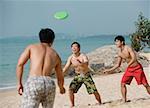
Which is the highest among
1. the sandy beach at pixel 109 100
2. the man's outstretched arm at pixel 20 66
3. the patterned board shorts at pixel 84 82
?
the man's outstretched arm at pixel 20 66

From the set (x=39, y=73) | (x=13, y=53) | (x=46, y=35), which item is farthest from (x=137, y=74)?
(x=13, y=53)

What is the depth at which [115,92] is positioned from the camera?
11828mm

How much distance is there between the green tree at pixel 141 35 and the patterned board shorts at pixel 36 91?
25.4 meters

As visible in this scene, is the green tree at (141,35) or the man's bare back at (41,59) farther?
the green tree at (141,35)

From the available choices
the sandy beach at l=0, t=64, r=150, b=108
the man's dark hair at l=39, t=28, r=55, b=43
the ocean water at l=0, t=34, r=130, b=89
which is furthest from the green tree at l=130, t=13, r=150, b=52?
the man's dark hair at l=39, t=28, r=55, b=43

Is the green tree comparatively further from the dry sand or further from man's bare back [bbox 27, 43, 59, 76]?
man's bare back [bbox 27, 43, 59, 76]

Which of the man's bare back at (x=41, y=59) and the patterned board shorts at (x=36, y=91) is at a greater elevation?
the man's bare back at (x=41, y=59)

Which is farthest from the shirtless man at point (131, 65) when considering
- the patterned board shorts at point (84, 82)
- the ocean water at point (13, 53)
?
the ocean water at point (13, 53)

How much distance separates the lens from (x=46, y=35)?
5.55 m

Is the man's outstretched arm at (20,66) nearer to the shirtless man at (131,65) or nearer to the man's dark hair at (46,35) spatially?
the man's dark hair at (46,35)

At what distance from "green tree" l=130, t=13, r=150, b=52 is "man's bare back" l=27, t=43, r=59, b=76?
82.8 feet

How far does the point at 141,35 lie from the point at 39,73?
25932mm

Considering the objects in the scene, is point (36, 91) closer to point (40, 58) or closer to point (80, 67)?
point (40, 58)

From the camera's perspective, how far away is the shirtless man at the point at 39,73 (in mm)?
5312
